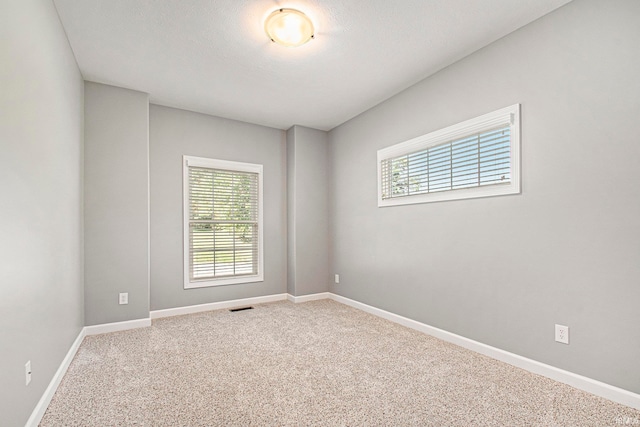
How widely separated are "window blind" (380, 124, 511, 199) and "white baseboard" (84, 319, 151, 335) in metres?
3.22

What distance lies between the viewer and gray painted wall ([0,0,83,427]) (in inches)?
58.7

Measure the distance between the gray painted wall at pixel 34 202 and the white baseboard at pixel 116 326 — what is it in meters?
0.58

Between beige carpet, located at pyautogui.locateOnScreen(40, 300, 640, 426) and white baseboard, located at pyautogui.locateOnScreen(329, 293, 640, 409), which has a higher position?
white baseboard, located at pyautogui.locateOnScreen(329, 293, 640, 409)

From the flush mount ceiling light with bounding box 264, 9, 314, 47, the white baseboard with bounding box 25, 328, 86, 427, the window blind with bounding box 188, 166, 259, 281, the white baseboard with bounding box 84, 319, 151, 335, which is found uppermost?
the flush mount ceiling light with bounding box 264, 9, 314, 47

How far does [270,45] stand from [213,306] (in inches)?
131

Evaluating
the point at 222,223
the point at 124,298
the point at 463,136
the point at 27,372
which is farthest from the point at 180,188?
the point at 463,136

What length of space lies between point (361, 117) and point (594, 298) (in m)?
3.22

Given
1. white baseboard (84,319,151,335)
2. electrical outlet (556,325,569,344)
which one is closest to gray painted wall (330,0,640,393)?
electrical outlet (556,325,569,344)

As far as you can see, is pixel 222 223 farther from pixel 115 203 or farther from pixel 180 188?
pixel 115 203

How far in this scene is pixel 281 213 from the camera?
16.3 ft

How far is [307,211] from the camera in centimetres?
488

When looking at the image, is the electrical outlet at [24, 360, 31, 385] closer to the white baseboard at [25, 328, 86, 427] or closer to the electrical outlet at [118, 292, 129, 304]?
the white baseboard at [25, 328, 86, 427]

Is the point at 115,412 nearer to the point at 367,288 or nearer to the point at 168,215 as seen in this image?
the point at 168,215

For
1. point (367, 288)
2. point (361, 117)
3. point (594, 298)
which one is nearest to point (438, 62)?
point (361, 117)
